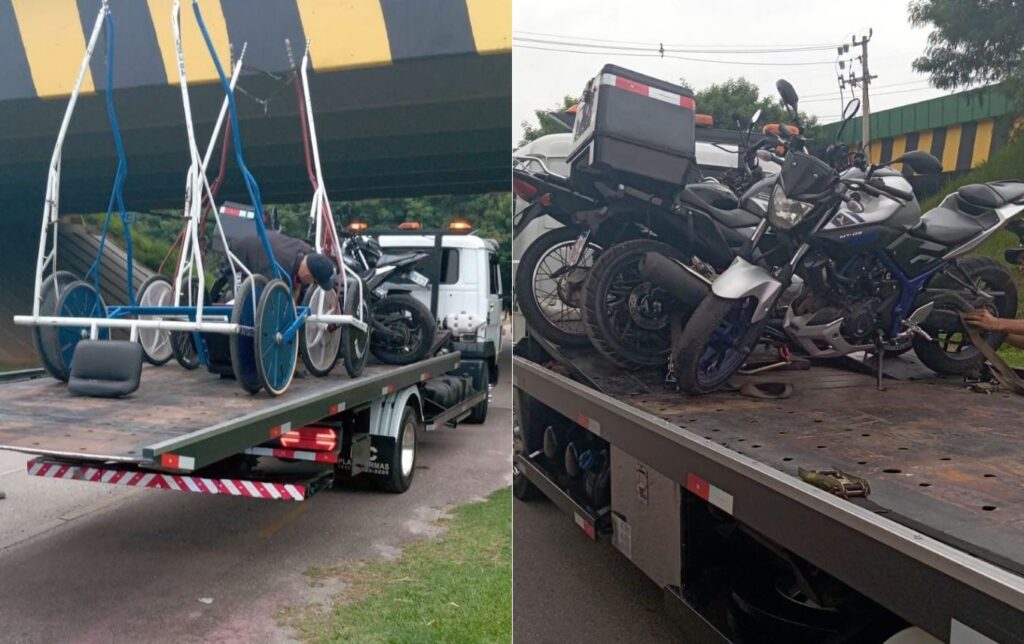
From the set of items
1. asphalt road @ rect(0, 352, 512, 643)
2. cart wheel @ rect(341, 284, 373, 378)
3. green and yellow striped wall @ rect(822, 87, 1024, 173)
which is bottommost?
asphalt road @ rect(0, 352, 512, 643)

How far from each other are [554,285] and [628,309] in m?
0.24

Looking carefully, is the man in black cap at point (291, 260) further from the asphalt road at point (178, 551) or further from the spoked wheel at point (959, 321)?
the spoked wheel at point (959, 321)

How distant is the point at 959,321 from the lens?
212cm

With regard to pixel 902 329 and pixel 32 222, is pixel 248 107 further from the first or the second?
pixel 902 329

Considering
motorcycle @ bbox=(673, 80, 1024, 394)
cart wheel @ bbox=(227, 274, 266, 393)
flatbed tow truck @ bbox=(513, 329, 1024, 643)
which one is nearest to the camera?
flatbed tow truck @ bbox=(513, 329, 1024, 643)

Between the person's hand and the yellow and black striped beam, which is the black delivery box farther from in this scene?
the person's hand

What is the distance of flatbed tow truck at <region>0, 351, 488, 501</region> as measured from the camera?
352 cm

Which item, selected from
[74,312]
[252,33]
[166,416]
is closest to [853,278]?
[166,416]

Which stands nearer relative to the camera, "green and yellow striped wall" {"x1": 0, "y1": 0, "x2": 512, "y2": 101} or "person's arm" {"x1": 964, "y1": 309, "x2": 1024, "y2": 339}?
"person's arm" {"x1": 964, "y1": 309, "x2": 1024, "y2": 339}

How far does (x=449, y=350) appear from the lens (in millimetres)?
8359

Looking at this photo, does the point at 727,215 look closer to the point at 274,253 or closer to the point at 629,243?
the point at 629,243

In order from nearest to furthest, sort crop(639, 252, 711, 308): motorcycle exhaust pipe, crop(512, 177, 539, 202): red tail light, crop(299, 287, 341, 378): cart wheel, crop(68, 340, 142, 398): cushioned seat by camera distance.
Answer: crop(512, 177, 539, 202): red tail light → crop(639, 252, 711, 308): motorcycle exhaust pipe → crop(68, 340, 142, 398): cushioned seat → crop(299, 287, 341, 378): cart wheel

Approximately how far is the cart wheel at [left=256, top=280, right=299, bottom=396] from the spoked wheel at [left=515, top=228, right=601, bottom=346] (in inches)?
94.2

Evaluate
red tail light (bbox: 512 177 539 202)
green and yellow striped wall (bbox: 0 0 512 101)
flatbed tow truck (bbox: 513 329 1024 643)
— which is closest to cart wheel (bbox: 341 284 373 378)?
flatbed tow truck (bbox: 513 329 1024 643)
